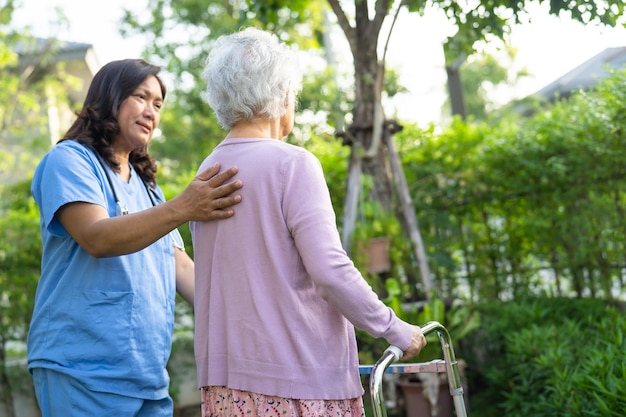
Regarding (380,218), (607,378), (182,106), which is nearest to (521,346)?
(607,378)

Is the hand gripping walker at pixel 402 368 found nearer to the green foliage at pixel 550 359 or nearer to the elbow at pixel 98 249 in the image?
the elbow at pixel 98 249

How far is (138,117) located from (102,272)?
0.51 metres

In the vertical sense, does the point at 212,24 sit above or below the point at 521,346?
above

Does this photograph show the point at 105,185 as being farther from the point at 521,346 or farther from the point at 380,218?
the point at 380,218

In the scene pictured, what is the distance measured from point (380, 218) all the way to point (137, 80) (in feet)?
9.20

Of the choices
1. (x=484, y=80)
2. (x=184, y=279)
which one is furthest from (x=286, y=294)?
(x=484, y=80)

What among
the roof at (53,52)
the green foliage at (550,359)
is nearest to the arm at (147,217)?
the green foliage at (550,359)

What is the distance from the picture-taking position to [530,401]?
3.75m

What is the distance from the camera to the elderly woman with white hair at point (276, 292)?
1688mm

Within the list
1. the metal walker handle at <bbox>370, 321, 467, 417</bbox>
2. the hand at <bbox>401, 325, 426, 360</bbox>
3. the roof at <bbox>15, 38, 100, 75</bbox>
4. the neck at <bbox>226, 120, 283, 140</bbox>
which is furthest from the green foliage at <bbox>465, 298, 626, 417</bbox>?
the roof at <bbox>15, 38, 100, 75</bbox>

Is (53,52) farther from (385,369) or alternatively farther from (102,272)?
(385,369)

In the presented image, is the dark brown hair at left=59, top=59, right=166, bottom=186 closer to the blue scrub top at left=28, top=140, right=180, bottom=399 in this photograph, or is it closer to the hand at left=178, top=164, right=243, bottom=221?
the blue scrub top at left=28, top=140, right=180, bottom=399

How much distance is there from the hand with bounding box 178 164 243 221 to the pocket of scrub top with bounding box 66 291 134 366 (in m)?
0.41

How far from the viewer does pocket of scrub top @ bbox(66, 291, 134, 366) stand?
200cm
